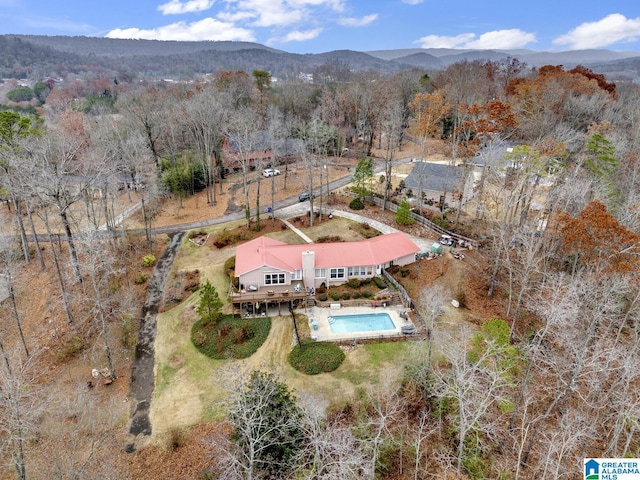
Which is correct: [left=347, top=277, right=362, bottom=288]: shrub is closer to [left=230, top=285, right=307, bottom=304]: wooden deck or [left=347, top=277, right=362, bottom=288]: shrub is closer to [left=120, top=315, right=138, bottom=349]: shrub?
[left=230, top=285, right=307, bottom=304]: wooden deck

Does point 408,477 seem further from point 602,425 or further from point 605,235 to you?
point 605,235

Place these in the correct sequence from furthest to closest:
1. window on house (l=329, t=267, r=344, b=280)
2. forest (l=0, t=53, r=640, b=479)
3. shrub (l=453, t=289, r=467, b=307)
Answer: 1. window on house (l=329, t=267, r=344, b=280)
2. shrub (l=453, t=289, r=467, b=307)
3. forest (l=0, t=53, r=640, b=479)

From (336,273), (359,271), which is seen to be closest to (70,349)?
(336,273)

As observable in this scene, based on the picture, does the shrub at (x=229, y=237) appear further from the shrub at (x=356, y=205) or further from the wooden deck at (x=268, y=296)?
the shrub at (x=356, y=205)

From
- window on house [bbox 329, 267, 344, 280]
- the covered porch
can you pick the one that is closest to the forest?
the covered porch

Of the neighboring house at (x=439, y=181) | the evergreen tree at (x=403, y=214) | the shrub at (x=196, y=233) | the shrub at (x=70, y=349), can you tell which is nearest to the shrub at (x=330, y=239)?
the evergreen tree at (x=403, y=214)
